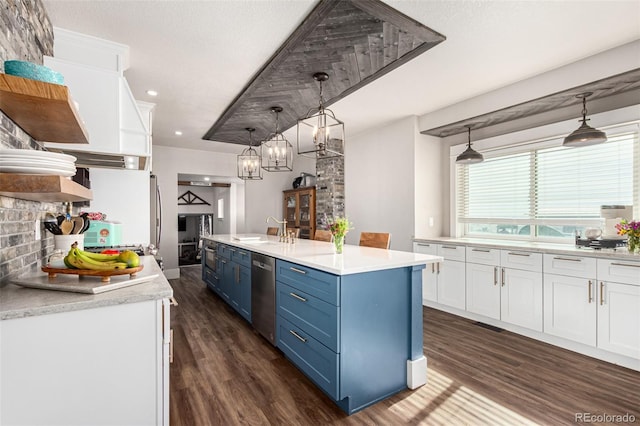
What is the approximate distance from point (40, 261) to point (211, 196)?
755 centimetres

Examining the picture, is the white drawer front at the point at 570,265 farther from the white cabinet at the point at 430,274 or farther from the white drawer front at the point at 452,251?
the white cabinet at the point at 430,274

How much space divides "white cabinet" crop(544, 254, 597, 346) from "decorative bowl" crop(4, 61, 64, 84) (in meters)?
3.84

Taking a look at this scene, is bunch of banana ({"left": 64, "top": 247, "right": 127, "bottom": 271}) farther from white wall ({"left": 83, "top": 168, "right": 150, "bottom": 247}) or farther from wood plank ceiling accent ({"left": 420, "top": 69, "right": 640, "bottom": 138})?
wood plank ceiling accent ({"left": 420, "top": 69, "right": 640, "bottom": 138})

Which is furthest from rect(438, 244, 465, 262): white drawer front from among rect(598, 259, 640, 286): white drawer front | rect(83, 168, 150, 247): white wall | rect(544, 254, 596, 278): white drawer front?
rect(83, 168, 150, 247): white wall

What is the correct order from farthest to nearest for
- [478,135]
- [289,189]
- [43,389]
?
[289,189], [478,135], [43,389]

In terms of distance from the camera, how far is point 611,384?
2.24 meters

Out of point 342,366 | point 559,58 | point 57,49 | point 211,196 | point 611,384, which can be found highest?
point 559,58

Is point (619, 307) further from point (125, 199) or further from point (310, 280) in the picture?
point (125, 199)

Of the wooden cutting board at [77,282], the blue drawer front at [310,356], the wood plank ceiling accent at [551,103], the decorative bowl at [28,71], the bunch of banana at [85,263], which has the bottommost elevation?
the blue drawer front at [310,356]

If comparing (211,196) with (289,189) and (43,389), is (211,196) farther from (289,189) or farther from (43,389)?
(43,389)

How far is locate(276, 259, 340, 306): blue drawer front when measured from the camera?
1925 mm

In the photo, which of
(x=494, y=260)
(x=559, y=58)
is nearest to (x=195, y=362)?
(x=494, y=260)

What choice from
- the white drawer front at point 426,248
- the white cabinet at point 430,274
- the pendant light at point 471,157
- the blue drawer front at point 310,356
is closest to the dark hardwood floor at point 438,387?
the blue drawer front at point 310,356

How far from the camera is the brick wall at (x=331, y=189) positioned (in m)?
5.59
